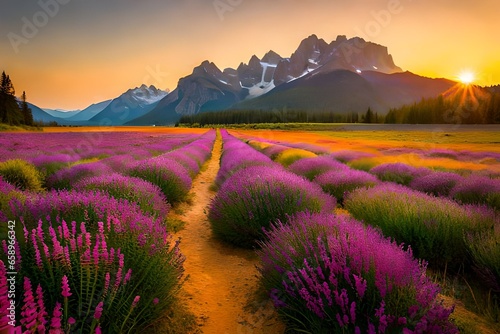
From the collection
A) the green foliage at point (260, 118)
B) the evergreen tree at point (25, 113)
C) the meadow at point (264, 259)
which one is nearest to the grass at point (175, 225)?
the meadow at point (264, 259)

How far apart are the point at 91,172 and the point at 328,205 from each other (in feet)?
21.8

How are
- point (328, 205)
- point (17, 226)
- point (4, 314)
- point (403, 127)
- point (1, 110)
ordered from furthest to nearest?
point (1, 110) < point (403, 127) < point (328, 205) < point (17, 226) < point (4, 314)

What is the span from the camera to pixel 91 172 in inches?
318

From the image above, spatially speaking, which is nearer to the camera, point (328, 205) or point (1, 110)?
point (328, 205)

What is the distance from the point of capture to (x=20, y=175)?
27.6ft

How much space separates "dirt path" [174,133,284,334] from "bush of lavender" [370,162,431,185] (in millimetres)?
6837

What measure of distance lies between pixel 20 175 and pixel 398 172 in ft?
39.7

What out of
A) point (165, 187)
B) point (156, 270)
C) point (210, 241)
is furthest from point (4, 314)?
point (165, 187)

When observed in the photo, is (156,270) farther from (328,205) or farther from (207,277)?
(328,205)

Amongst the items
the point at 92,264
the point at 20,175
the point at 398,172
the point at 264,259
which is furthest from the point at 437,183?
the point at 20,175

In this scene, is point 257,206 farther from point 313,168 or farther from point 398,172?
point 398,172

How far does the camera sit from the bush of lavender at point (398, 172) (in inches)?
367

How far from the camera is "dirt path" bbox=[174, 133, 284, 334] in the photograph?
3.09 meters

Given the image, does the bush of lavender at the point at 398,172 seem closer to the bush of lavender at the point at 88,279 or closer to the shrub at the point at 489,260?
the shrub at the point at 489,260
